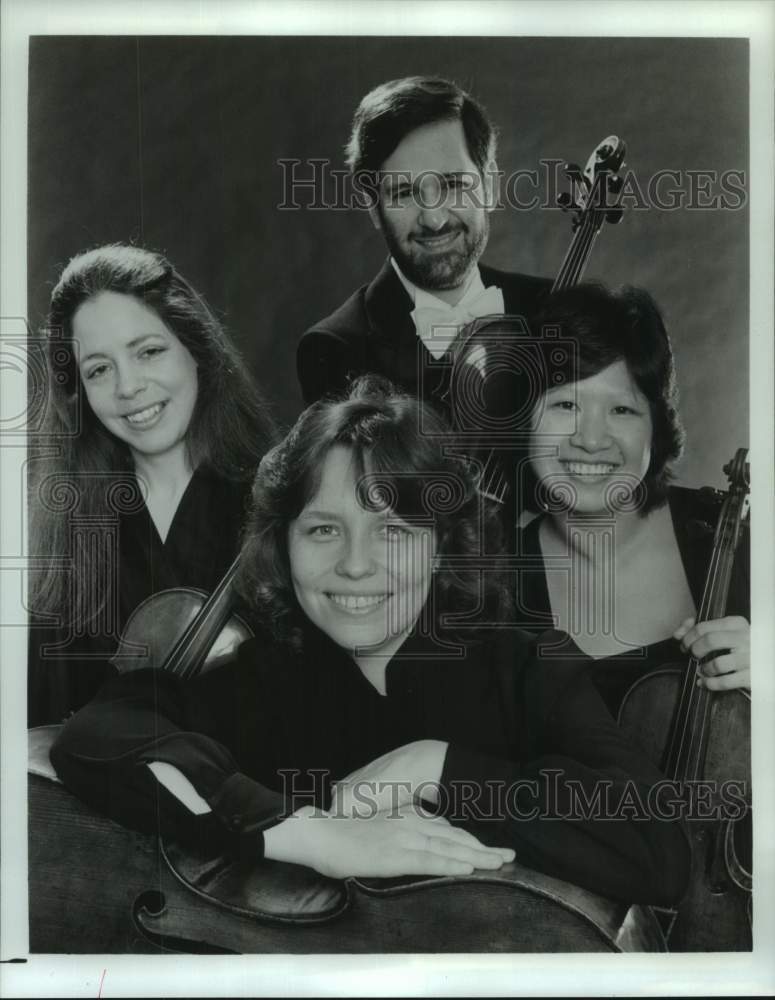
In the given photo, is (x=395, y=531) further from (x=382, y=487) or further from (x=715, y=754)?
(x=715, y=754)

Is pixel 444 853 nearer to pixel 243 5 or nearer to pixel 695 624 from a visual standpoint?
pixel 695 624

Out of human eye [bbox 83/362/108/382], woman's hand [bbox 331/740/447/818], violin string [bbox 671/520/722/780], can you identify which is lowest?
woman's hand [bbox 331/740/447/818]

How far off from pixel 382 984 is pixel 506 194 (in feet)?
8.12

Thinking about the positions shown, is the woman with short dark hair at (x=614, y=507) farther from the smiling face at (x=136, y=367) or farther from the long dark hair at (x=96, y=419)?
the smiling face at (x=136, y=367)

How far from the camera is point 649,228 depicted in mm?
2672

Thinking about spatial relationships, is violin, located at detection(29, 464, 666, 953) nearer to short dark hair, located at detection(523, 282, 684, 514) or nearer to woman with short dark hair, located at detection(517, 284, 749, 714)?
woman with short dark hair, located at detection(517, 284, 749, 714)

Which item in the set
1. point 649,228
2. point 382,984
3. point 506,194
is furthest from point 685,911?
point 506,194

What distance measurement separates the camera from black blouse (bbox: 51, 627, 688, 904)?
102 inches

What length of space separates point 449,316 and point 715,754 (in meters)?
1.59

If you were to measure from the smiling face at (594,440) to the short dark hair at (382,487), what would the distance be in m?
0.24

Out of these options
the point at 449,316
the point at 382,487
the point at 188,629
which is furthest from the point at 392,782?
the point at 449,316

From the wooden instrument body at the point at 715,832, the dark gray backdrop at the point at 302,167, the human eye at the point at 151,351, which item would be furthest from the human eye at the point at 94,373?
the wooden instrument body at the point at 715,832

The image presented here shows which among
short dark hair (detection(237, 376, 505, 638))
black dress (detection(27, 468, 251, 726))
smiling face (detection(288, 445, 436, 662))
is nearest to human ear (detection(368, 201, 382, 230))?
short dark hair (detection(237, 376, 505, 638))

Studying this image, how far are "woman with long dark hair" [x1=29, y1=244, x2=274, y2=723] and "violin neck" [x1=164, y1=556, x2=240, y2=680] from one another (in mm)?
95
